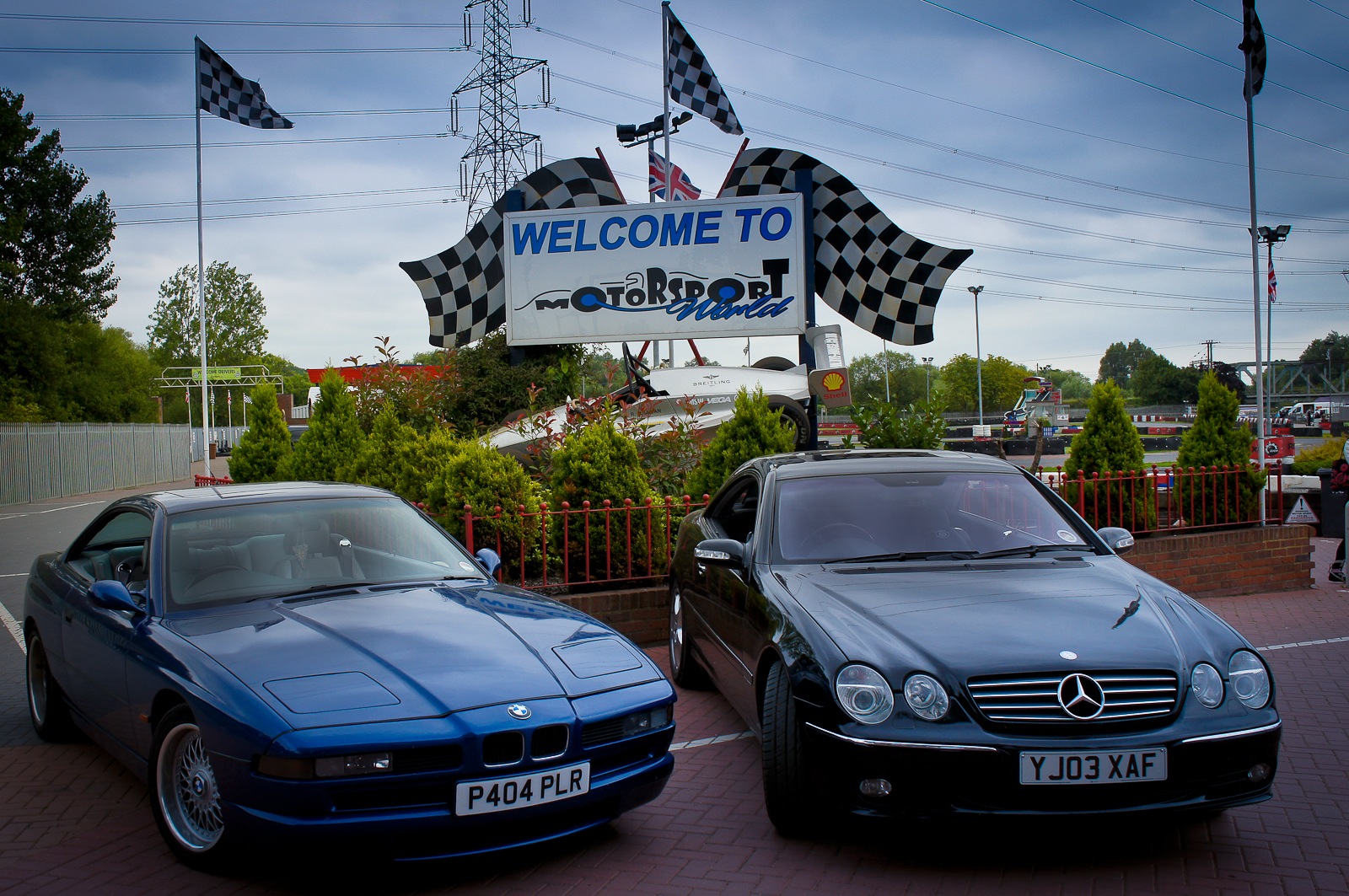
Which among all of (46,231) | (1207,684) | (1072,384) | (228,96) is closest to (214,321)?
(46,231)

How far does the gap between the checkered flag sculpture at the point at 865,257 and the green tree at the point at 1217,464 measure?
310 centimetres

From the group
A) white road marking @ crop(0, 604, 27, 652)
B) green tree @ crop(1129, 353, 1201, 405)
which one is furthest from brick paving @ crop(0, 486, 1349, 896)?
green tree @ crop(1129, 353, 1201, 405)

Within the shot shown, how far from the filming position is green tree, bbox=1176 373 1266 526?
33.4ft

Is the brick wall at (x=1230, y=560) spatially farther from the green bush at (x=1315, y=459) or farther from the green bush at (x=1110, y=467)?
the green bush at (x=1315, y=459)

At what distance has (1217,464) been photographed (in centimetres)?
1046

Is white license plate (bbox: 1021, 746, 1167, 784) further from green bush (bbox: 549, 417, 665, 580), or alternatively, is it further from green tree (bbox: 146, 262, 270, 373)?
green tree (bbox: 146, 262, 270, 373)

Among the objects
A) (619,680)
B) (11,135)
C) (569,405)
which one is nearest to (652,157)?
(569,405)

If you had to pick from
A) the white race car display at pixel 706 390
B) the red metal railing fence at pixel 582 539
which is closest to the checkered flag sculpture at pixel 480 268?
the white race car display at pixel 706 390

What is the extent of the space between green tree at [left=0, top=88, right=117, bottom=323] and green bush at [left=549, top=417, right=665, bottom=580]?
32.5 meters

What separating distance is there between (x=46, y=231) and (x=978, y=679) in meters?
39.9

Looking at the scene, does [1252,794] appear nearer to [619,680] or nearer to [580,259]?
[619,680]

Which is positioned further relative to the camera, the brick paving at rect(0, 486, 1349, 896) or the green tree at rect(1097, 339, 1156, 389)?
the green tree at rect(1097, 339, 1156, 389)

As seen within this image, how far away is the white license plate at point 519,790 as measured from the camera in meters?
→ 3.07

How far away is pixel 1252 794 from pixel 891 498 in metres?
1.97
